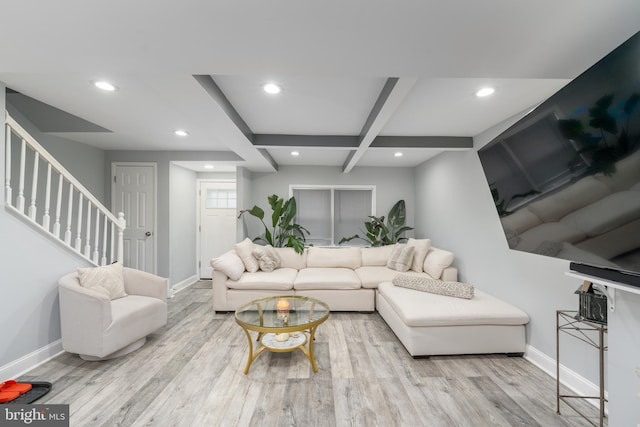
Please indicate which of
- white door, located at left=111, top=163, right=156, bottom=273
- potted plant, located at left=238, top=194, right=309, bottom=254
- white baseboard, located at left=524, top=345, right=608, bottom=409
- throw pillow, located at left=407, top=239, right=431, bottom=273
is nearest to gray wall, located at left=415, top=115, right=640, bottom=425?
white baseboard, located at left=524, top=345, right=608, bottom=409

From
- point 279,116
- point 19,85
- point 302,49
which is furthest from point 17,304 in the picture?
point 302,49

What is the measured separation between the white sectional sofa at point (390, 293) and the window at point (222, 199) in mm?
1527

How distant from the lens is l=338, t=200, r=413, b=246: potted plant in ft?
15.0

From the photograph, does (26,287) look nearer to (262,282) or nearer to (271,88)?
(262,282)

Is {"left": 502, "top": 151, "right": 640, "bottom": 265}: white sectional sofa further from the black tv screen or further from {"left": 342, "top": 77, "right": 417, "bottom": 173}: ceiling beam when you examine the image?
{"left": 342, "top": 77, "right": 417, "bottom": 173}: ceiling beam

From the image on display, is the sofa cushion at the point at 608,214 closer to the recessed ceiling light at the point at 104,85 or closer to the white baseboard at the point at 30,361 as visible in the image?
the recessed ceiling light at the point at 104,85

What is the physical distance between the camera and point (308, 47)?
126 centimetres

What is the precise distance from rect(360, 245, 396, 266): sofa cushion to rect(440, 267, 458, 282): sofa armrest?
0.98m

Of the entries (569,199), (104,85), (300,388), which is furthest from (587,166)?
(104,85)

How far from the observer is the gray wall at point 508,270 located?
1281mm

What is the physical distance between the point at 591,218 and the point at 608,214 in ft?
0.33

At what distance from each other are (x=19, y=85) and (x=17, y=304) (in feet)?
5.76

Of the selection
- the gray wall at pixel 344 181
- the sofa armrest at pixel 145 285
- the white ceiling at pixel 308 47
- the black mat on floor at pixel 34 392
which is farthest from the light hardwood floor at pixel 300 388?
the gray wall at pixel 344 181

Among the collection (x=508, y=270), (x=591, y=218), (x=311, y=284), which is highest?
(x=591, y=218)
